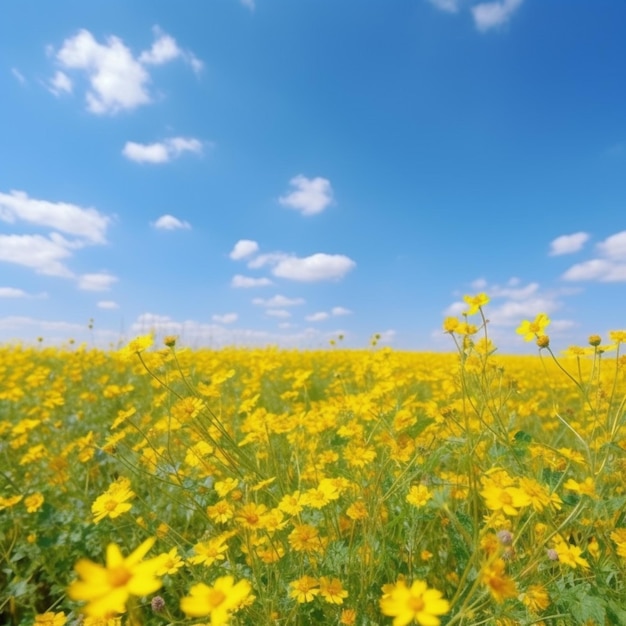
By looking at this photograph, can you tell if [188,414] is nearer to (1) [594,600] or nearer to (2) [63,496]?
(1) [594,600]

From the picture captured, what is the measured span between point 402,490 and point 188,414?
0.74 metres

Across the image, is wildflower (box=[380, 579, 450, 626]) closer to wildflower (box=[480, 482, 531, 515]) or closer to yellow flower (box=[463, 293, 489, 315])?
wildflower (box=[480, 482, 531, 515])

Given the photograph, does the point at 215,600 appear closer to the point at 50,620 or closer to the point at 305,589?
the point at 305,589

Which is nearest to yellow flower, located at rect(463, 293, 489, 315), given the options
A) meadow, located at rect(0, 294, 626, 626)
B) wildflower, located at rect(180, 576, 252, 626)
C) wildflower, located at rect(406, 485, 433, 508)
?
meadow, located at rect(0, 294, 626, 626)

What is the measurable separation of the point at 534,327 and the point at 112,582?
163cm

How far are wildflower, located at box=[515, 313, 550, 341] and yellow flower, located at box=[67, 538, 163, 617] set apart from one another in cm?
153

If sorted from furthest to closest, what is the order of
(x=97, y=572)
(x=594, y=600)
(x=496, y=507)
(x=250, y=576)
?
(x=250, y=576) < (x=594, y=600) < (x=496, y=507) < (x=97, y=572)

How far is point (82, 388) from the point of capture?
5590mm

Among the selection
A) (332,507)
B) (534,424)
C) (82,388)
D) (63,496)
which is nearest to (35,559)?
(63,496)

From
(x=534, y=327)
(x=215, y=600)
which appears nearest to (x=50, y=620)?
(x=215, y=600)

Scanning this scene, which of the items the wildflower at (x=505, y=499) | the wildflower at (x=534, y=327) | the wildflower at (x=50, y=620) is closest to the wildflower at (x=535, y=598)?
the wildflower at (x=505, y=499)

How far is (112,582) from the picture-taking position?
645mm

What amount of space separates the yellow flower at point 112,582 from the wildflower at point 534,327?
153 centimetres

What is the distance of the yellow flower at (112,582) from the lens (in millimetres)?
605
